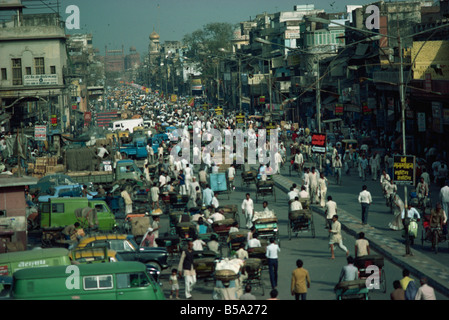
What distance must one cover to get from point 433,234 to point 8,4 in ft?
176

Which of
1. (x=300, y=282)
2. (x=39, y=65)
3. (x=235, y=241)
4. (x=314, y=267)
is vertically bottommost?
(x=314, y=267)

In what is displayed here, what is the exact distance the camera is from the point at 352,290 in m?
14.4

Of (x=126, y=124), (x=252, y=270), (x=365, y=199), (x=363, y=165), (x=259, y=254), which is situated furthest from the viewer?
(x=126, y=124)

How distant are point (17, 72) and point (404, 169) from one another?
50.3m

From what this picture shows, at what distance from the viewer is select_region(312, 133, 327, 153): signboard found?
107 feet

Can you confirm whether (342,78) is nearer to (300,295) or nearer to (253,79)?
(253,79)

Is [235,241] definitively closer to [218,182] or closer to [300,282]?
[300,282]

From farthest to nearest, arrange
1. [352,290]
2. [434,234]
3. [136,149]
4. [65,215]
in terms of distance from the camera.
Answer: [136,149], [65,215], [434,234], [352,290]

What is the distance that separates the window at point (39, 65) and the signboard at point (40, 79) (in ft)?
13.9

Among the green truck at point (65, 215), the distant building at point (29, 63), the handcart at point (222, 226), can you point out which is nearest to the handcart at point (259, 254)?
the handcart at point (222, 226)

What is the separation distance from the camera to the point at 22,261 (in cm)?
1720

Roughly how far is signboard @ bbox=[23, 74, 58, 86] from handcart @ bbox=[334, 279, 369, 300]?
50365 millimetres

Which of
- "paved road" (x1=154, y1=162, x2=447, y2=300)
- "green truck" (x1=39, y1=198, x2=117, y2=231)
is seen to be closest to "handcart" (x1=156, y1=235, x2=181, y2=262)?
"paved road" (x1=154, y1=162, x2=447, y2=300)

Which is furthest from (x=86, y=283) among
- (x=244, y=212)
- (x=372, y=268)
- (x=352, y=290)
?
(x=244, y=212)
